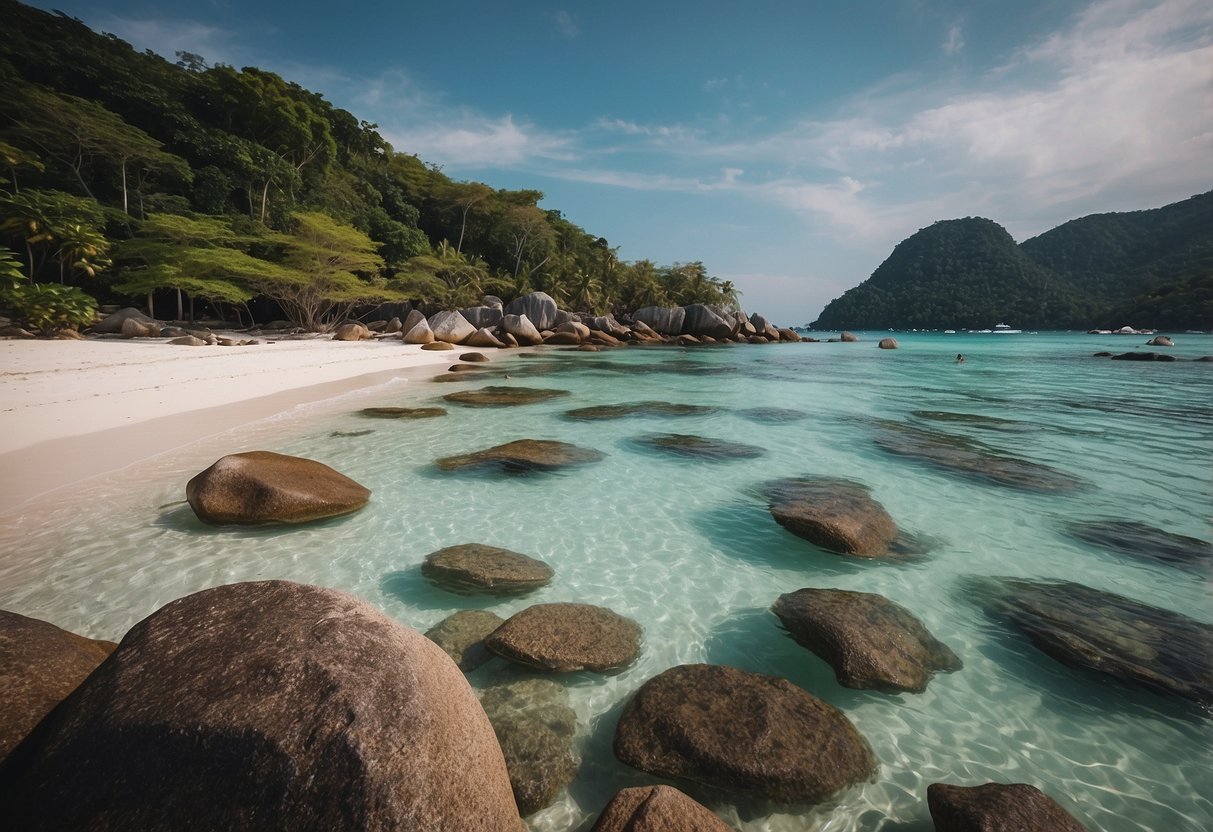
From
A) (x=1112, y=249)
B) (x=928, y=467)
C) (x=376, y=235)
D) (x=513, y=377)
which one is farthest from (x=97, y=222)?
(x=1112, y=249)

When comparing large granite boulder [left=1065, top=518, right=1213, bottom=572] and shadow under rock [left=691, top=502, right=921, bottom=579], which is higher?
large granite boulder [left=1065, top=518, right=1213, bottom=572]

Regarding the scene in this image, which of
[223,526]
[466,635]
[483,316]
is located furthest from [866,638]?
[483,316]

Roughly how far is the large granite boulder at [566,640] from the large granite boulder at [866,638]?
1.16 m

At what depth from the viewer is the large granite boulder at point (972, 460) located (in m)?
6.52

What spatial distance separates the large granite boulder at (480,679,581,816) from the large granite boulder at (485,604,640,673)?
0.50 ft

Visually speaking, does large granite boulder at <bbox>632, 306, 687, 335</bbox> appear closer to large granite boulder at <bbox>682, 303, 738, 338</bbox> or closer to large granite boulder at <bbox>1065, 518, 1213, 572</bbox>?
large granite boulder at <bbox>682, 303, 738, 338</bbox>

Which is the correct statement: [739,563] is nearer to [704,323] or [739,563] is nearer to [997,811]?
[997,811]

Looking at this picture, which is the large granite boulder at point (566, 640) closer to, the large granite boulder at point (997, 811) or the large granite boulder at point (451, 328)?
the large granite boulder at point (997, 811)

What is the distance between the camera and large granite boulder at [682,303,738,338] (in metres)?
44.4

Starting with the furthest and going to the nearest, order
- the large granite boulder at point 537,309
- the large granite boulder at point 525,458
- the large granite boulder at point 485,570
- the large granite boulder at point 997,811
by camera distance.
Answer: the large granite boulder at point 537,309 < the large granite boulder at point 525,458 < the large granite boulder at point 485,570 < the large granite boulder at point 997,811

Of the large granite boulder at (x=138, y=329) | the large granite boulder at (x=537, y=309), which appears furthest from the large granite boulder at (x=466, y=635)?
the large granite boulder at (x=537, y=309)

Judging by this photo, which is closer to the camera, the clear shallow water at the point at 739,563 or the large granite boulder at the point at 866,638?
the clear shallow water at the point at 739,563

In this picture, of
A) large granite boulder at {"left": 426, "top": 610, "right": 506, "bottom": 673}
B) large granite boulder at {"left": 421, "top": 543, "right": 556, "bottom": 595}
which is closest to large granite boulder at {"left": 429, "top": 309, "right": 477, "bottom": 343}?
large granite boulder at {"left": 421, "top": 543, "right": 556, "bottom": 595}

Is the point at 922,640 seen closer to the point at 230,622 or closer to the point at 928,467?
the point at 230,622
